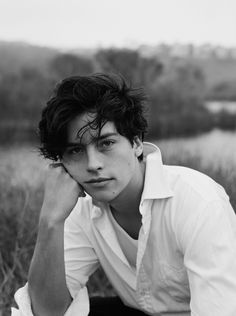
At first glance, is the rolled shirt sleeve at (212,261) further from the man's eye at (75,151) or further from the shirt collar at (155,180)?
the man's eye at (75,151)

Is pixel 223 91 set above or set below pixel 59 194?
below

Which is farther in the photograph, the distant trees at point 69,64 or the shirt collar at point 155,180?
the distant trees at point 69,64

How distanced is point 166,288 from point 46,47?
41.5 m

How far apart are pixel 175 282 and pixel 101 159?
0.50 meters

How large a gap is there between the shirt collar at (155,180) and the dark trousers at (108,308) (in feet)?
1.89

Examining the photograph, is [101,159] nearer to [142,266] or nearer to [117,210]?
[117,210]

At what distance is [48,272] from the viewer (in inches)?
76.7

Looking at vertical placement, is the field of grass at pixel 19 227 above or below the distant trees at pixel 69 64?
below

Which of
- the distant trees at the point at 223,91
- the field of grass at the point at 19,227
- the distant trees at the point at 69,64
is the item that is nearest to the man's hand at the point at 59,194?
the field of grass at the point at 19,227

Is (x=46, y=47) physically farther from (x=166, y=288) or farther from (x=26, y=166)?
(x=166, y=288)

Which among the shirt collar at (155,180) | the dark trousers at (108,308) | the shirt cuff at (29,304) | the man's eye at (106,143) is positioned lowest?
the dark trousers at (108,308)

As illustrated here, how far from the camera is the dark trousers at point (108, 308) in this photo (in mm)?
2168

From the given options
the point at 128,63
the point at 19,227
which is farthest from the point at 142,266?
the point at 128,63

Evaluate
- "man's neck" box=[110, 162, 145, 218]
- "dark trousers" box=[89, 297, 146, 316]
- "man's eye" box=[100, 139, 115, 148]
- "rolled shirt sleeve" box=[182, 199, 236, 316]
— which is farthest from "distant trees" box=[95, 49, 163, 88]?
"rolled shirt sleeve" box=[182, 199, 236, 316]
